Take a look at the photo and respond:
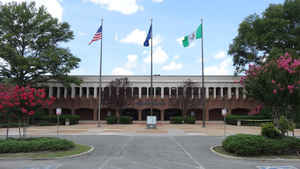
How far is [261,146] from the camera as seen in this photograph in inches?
494

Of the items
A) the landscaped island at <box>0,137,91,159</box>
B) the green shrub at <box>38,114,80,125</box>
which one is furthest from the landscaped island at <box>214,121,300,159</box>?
the green shrub at <box>38,114,80,125</box>

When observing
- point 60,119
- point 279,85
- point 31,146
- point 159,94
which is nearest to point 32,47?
point 60,119

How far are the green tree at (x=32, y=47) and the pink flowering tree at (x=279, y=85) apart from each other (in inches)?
1217

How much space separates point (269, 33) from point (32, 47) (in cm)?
3702

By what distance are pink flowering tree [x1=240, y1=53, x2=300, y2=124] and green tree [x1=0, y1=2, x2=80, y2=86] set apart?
30913 millimetres

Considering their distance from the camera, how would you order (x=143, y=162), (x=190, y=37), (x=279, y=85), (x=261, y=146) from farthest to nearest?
(x=190, y=37) < (x=279, y=85) < (x=261, y=146) < (x=143, y=162)

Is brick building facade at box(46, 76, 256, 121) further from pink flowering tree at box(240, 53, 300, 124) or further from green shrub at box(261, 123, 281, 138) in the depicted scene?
green shrub at box(261, 123, 281, 138)

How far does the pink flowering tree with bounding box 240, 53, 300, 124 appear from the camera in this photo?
1335 cm

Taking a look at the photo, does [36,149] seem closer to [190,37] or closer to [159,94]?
[190,37]

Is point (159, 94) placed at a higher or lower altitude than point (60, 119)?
higher

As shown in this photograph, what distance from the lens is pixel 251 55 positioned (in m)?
42.6

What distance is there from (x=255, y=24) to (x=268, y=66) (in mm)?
31352

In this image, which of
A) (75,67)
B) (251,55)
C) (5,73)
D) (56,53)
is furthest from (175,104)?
(5,73)

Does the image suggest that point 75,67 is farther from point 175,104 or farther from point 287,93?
point 287,93
